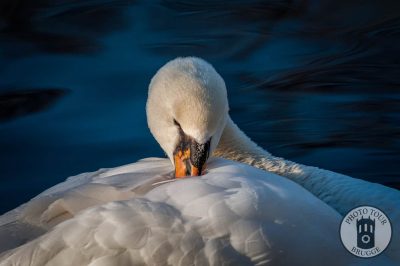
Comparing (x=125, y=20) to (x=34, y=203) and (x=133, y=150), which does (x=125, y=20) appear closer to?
(x=133, y=150)

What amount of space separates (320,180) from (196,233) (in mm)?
1169

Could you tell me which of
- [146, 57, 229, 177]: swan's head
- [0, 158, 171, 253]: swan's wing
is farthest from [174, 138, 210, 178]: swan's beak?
[0, 158, 171, 253]: swan's wing

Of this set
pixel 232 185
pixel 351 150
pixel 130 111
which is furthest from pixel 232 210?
pixel 130 111

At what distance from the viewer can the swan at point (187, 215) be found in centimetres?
373

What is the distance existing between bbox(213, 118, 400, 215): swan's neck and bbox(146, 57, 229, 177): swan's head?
14.8 inches

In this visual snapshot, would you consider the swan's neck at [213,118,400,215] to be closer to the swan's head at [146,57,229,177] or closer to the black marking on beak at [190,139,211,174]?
the swan's head at [146,57,229,177]

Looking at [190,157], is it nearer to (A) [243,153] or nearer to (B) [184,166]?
(B) [184,166]

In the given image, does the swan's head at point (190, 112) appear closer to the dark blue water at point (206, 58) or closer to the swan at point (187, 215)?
the swan at point (187, 215)

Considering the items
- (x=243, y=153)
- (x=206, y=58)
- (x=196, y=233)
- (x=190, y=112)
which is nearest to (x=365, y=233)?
(x=196, y=233)

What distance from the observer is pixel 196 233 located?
3750mm

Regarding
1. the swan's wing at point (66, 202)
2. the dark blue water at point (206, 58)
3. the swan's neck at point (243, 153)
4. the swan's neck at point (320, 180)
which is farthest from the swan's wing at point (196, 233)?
the dark blue water at point (206, 58)

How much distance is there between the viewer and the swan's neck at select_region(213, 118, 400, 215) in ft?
15.3

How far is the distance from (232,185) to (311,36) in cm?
350

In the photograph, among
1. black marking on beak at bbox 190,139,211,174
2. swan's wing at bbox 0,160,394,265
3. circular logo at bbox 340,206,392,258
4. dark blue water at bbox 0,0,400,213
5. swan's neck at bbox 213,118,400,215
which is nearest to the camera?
swan's wing at bbox 0,160,394,265
